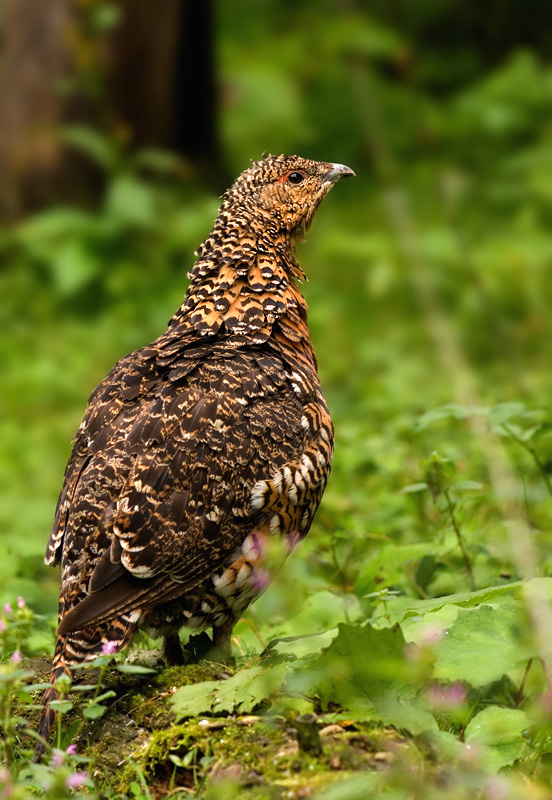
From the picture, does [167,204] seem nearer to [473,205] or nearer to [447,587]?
[473,205]

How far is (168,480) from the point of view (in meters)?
3.91

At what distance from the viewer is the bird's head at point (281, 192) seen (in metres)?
5.22

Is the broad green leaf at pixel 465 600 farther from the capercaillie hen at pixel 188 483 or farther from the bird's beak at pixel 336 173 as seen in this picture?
the bird's beak at pixel 336 173

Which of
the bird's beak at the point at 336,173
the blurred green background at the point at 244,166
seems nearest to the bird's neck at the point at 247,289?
the bird's beak at the point at 336,173

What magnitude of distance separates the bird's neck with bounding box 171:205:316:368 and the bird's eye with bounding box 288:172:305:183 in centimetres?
29

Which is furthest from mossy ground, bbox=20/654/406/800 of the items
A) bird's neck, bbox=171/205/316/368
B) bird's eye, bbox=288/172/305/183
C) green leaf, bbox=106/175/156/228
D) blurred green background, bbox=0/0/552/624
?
green leaf, bbox=106/175/156/228

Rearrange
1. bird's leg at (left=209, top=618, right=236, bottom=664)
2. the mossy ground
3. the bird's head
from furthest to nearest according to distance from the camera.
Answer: the bird's head, bird's leg at (left=209, top=618, right=236, bottom=664), the mossy ground

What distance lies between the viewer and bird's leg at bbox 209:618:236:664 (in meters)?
4.19

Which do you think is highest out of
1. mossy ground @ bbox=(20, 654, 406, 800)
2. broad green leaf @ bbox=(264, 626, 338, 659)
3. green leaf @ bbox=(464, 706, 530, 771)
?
broad green leaf @ bbox=(264, 626, 338, 659)

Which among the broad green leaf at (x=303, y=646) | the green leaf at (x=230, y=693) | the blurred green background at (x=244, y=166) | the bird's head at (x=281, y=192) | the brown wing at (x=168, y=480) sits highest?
the blurred green background at (x=244, y=166)

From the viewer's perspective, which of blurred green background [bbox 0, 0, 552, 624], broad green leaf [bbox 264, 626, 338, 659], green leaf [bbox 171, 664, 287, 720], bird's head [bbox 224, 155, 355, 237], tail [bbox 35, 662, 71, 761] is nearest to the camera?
green leaf [bbox 171, 664, 287, 720]

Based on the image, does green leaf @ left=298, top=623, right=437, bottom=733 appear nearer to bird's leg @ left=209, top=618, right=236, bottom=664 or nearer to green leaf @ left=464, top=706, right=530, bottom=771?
green leaf @ left=464, top=706, right=530, bottom=771

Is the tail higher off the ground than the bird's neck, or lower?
lower

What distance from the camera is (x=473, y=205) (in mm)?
12047
